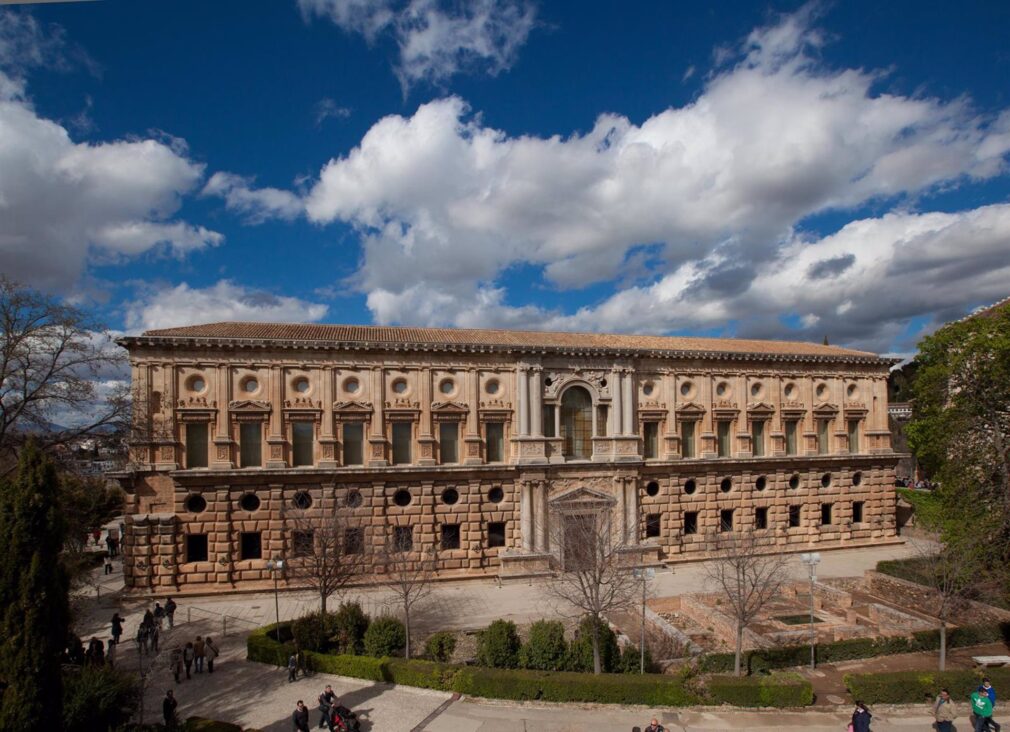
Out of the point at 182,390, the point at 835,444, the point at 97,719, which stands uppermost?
the point at 182,390

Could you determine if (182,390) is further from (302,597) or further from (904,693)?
(904,693)

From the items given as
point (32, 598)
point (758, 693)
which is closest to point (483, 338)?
point (758, 693)

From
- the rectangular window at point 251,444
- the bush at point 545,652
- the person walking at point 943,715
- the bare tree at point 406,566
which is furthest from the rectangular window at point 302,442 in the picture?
the person walking at point 943,715

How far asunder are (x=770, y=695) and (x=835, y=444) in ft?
76.7

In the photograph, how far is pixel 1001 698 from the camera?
692 inches

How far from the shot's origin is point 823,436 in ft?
118

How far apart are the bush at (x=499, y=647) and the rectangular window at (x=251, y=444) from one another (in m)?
14.3

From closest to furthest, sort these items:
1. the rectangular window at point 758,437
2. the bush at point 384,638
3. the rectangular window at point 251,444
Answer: the bush at point 384,638, the rectangular window at point 251,444, the rectangular window at point 758,437

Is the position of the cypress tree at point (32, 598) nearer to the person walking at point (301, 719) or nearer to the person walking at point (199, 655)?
the person walking at point (301, 719)

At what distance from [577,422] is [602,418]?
1453 mm

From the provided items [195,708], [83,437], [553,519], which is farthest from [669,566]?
[83,437]

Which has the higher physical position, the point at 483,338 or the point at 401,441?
the point at 483,338

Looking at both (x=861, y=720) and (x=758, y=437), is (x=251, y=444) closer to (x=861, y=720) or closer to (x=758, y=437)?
(x=861, y=720)

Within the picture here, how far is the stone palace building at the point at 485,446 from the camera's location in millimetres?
26281
